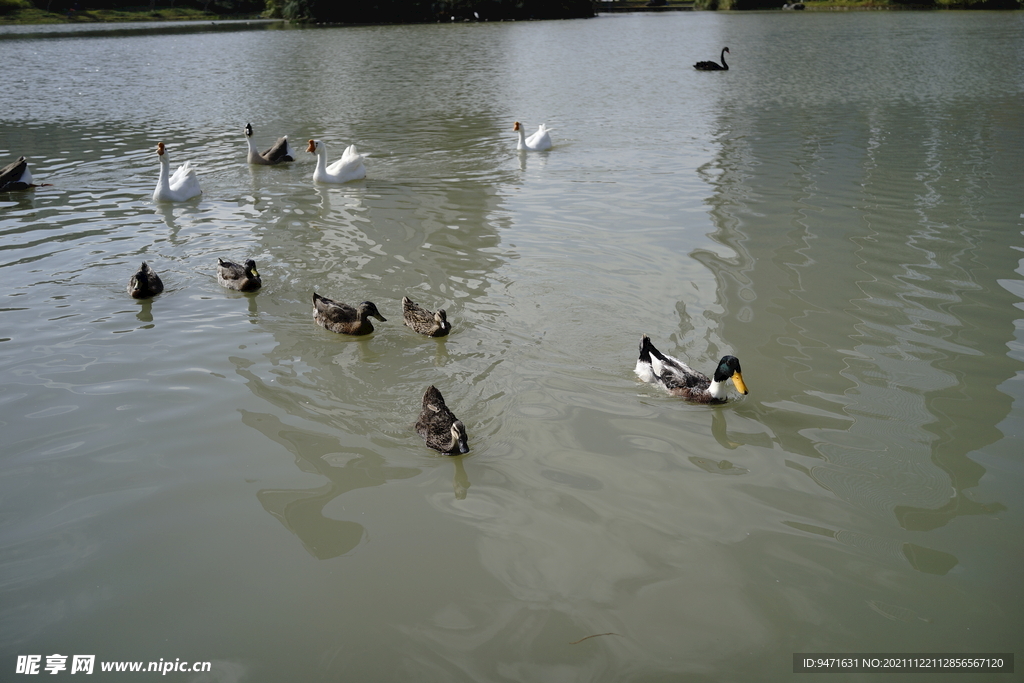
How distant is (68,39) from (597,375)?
5853cm

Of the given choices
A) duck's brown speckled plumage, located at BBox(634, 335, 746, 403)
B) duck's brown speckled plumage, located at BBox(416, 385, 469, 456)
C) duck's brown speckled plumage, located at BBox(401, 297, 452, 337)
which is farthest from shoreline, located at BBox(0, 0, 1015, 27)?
duck's brown speckled plumage, located at BBox(416, 385, 469, 456)

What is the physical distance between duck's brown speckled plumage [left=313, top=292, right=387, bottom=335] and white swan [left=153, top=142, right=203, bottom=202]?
6.80 m

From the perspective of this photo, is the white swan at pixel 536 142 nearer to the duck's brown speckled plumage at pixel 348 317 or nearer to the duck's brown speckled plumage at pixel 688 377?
the duck's brown speckled plumage at pixel 348 317

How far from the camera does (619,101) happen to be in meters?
22.9

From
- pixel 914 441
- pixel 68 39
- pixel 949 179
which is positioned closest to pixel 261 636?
pixel 914 441

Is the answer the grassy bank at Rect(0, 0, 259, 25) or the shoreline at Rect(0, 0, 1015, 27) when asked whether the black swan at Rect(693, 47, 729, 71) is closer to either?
the shoreline at Rect(0, 0, 1015, 27)

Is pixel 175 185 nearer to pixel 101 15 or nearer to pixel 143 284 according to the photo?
pixel 143 284

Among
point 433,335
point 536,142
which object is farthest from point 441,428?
point 536,142

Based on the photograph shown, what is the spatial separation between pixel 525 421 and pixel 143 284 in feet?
17.7

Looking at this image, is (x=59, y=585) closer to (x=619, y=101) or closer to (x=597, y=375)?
(x=597, y=375)

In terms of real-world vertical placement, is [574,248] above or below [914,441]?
above

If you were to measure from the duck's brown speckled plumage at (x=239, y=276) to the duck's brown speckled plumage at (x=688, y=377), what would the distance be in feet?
16.4

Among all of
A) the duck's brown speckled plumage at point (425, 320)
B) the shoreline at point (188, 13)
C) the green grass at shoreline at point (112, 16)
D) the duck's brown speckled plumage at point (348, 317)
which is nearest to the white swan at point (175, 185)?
the duck's brown speckled plumage at point (348, 317)

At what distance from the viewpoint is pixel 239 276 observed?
29.4ft
